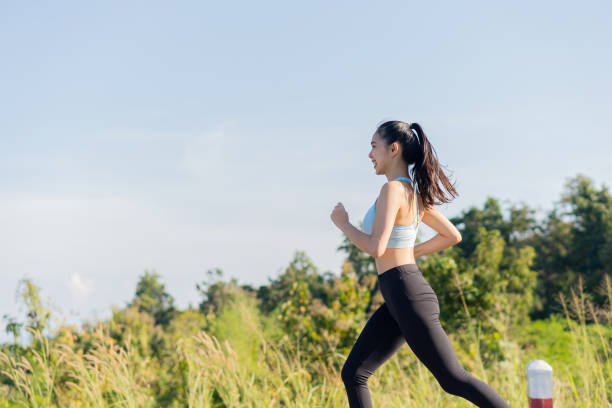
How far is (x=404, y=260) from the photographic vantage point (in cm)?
281

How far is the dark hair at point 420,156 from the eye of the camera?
2996 millimetres

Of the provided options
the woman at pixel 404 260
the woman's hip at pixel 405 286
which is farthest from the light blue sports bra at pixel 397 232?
the woman's hip at pixel 405 286

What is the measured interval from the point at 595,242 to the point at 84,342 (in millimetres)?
22658

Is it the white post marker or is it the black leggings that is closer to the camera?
the white post marker

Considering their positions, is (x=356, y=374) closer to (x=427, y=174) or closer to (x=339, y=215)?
(x=339, y=215)

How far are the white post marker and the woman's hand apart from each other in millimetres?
1055

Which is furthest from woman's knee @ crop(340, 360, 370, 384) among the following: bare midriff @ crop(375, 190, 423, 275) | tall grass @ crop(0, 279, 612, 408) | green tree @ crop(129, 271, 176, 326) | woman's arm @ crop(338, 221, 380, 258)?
green tree @ crop(129, 271, 176, 326)

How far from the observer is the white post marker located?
97.4 inches

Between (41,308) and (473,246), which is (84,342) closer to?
(41,308)

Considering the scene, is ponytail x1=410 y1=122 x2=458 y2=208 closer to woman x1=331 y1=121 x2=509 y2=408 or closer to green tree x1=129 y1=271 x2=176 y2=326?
woman x1=331 y1=121 x2=509 y2=408

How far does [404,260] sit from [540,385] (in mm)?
812

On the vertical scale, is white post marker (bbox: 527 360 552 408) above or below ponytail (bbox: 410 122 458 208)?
below

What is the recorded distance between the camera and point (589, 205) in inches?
1032

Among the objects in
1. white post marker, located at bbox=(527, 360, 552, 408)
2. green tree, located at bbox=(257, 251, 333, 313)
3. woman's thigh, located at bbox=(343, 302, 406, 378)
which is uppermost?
green tree, located at bbox=(257, 251, 333, 313)
